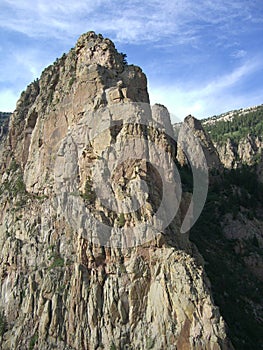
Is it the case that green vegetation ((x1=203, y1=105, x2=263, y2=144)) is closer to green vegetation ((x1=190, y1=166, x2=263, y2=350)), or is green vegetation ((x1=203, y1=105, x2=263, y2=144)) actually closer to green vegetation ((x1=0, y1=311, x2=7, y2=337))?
green vegetation ((x1=190, y1=166, x2=263, y2=350))

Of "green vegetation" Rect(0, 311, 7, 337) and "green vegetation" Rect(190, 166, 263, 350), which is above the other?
"green vegetation" Rect(190, 166, 263, 350)

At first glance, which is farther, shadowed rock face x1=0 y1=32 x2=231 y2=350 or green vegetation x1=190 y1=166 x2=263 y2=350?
green vegetation x1=190 y1=166 x2=263 y2=350

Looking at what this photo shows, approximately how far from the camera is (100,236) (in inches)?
1339

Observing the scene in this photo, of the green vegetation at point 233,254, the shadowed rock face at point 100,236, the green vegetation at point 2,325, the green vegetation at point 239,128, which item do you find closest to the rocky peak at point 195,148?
the green vegetation at point 233,254

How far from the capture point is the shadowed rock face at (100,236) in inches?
1205

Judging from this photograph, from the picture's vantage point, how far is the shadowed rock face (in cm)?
3061

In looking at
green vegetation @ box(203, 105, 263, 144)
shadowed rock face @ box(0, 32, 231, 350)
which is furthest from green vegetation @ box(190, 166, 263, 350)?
green vegetation @ box(203, 105, 263, 144)

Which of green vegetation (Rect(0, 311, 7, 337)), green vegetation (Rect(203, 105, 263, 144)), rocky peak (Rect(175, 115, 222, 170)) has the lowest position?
green vegetation (Rect(0, 311, 7, 337))

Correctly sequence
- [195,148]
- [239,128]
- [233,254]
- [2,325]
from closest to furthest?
[2,325] → [233,254] → [195,148] → [239,128]

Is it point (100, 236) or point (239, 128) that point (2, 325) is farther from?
point (239, 128)

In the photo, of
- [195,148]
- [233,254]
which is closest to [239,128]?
[195,148]

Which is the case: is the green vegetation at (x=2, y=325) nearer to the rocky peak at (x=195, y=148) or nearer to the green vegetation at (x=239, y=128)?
the rocky peak at (x=195, y=148)

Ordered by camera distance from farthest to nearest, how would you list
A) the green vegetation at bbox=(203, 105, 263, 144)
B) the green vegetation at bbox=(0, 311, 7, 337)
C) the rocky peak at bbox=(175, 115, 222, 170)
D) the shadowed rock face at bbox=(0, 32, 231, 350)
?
1. the green vegetation at bbox=(203, 105, 263, 144)
2. the rocky peak at bbox=(175, 115, 222, 170)
3. the green vegetation at bbox=(0, 311, 7, 337)
4. the shadowed rock face at bbox=(0, 32, 231, 350)

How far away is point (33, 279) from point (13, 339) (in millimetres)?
4952
